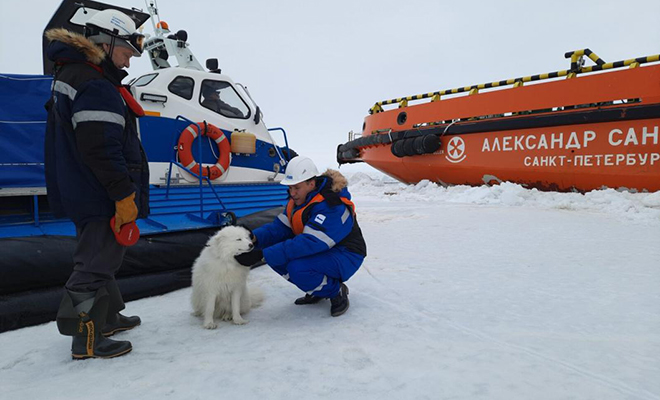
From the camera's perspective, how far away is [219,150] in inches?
186

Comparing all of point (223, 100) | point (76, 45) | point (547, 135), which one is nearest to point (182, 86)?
point (223, 100)

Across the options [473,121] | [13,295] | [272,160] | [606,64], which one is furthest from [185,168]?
[606,64]

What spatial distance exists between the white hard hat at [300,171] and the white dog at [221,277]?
437mm

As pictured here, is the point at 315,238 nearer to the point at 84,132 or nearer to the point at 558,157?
the point at 84,132

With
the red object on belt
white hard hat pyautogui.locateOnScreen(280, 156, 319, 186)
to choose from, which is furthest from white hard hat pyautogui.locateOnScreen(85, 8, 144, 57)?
white hard hat pyautogui.locateOnScreen(280, 156, 319, 186)

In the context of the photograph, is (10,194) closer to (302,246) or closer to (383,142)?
(302,246)

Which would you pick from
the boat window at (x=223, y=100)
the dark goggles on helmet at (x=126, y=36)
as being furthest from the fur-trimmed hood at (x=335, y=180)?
the boat window at (x=223, y=100)

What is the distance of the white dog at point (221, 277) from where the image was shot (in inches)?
90.2

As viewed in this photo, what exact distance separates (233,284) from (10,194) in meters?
1.86

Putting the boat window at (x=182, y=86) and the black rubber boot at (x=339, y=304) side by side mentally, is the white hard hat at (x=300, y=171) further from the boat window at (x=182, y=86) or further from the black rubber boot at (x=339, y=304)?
the boat window at (x=182, y=86)

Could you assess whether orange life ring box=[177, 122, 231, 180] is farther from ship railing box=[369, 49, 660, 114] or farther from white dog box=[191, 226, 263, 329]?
ship railing box=[369, 49, 660, 114]

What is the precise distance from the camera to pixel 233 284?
7.66 ft

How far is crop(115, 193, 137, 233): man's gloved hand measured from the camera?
1.88 meters

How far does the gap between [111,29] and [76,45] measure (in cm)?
19
